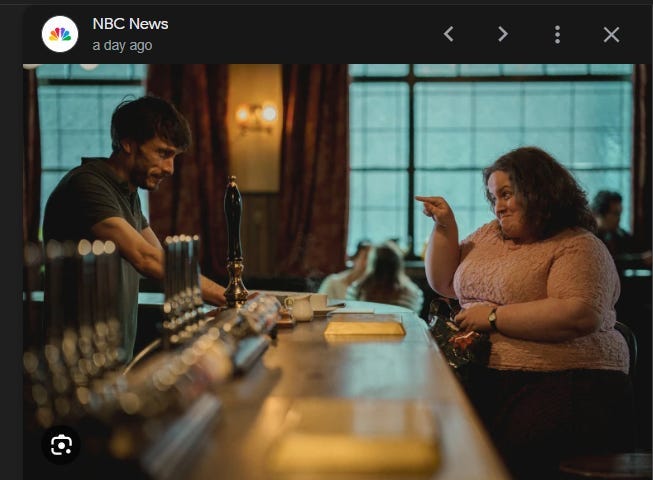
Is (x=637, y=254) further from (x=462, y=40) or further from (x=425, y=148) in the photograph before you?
(x=462, y=40)

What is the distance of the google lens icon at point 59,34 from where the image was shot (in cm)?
191

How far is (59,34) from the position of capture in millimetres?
1932

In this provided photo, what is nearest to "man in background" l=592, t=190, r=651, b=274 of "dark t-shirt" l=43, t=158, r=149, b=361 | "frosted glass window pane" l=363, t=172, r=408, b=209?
"frosted glass window pane" l=363, t=172, r=408, b=209

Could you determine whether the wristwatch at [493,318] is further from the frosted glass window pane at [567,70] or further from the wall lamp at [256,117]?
the frosted glass window pane at [567,70]

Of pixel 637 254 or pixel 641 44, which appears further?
pixel 637 254

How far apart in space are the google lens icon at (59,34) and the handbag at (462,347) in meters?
1.36

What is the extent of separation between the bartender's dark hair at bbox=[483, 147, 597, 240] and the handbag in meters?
0.40

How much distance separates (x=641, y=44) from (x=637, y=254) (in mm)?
5621

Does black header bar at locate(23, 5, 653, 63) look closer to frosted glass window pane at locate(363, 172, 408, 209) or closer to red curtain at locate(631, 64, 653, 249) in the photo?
red curtain at locate(631, 64, 653, 249)

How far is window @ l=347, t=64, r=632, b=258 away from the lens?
7.76 metres

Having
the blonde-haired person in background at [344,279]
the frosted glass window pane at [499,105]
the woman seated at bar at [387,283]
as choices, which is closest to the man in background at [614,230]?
the frosted glass window pane at [499,105]

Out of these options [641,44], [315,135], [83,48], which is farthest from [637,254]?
[83,48]

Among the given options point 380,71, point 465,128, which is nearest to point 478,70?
point 465,128

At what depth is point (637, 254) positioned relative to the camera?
734 cm
